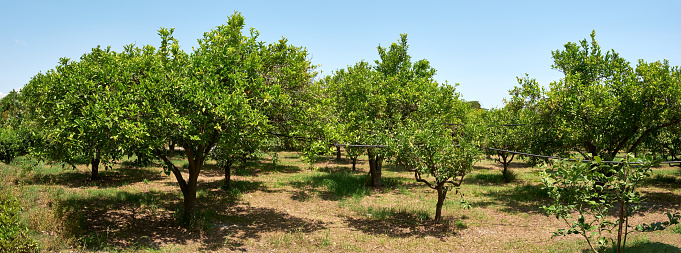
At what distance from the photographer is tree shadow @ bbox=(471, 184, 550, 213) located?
18016 millimetres

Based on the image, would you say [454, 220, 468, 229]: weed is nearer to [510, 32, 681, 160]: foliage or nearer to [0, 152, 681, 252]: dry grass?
[0, 152, 681, 252]: dry grass

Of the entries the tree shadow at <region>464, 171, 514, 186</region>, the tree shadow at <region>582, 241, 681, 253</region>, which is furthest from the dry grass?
the tree shadow at <region>464, 171, 514, 186</region>

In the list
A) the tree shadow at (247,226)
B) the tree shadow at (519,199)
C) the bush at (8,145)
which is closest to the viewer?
the tree shadow at (247,226)

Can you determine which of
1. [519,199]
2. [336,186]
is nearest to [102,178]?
[336,186]

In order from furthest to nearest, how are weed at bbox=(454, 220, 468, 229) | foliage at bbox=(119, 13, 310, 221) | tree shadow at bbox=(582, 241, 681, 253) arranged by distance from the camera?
weed at bbox=(454, 220, 468, 229)
tree shadow at bbox=(582, 241, 681, 253)
foliage at bbox=(119, 13, 310, 221)

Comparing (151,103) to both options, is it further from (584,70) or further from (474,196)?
(584,70)

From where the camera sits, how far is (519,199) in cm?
2022

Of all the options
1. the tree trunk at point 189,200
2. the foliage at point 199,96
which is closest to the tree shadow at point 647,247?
the foliage at point 199,96

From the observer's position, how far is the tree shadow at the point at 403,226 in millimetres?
13711

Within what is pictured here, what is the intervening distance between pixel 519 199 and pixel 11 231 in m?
20.4

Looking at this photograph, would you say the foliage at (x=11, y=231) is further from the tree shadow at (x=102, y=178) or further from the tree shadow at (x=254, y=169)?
the tree shadow at (x=254, y=169)

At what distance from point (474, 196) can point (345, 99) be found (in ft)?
29.0

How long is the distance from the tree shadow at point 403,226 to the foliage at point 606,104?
732cm

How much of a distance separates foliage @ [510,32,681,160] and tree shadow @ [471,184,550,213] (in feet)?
9.29
